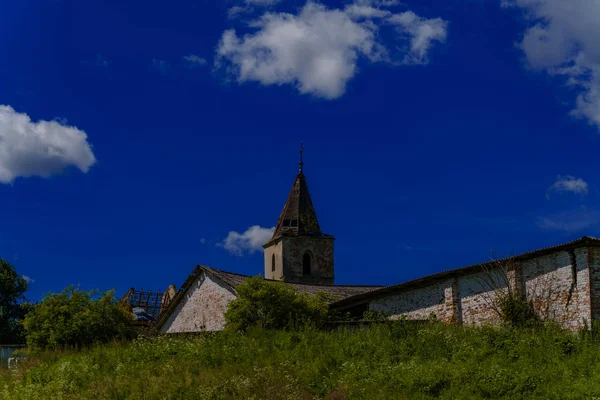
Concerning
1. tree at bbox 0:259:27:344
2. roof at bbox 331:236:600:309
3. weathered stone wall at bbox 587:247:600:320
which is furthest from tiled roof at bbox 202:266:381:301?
tree at bbox 0:259:27:344

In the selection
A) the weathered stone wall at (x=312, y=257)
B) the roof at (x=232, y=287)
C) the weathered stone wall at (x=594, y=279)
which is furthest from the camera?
the weathered stone wall at (x=312, y=257)

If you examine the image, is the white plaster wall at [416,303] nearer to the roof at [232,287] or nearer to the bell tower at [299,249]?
the roof at [232,287]

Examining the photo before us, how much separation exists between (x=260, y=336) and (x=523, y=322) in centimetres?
881

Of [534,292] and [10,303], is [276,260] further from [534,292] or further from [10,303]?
[534,292]

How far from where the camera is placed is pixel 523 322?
22344 millimetres

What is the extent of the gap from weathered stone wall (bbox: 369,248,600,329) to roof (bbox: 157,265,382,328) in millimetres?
6061

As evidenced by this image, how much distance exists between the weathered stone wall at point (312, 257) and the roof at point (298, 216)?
1.85 ft

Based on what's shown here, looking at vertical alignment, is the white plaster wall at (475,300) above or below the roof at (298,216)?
below

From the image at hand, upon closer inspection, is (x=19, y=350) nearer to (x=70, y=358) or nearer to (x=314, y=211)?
(x=70, y=358)

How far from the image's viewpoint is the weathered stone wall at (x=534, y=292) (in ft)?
67.8

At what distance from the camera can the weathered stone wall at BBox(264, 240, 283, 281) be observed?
155 feet

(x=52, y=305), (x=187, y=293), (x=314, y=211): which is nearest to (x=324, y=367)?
(x=52, y=305)

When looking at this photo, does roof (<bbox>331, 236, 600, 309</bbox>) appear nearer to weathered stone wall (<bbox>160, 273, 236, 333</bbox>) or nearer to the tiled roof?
the tiled roof

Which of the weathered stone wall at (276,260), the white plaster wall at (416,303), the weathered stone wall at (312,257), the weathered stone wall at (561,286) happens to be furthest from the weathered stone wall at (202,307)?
the weathered stone wall at (561,286)
